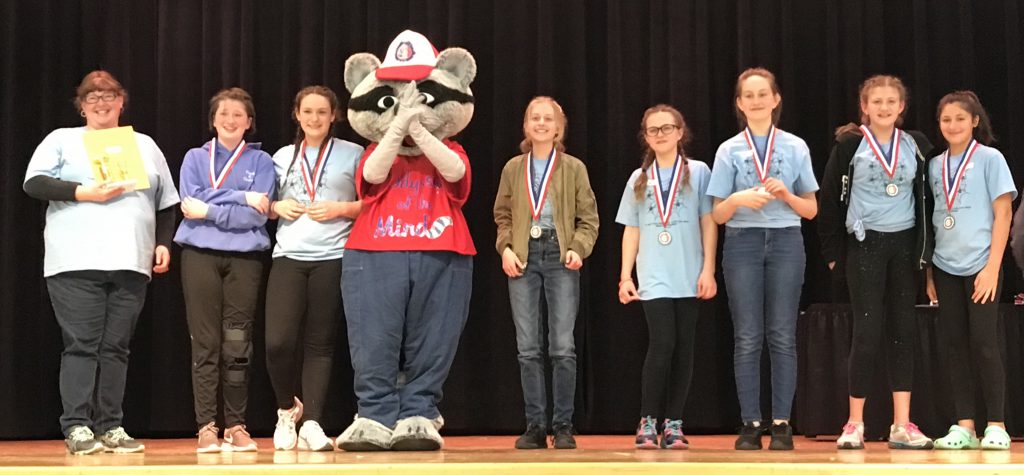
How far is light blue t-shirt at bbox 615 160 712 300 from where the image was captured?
4082 millimetres

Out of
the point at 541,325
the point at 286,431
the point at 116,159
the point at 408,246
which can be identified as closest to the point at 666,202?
the point at 541,325

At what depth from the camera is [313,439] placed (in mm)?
4008

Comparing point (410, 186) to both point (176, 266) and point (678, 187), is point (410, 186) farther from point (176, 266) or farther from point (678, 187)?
point (176, 266)

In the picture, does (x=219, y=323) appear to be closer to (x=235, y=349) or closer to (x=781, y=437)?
(x=235, y=349)

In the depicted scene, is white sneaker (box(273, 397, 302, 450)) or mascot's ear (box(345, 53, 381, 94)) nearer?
mascot's ear (box(345, 53, 381, 94))

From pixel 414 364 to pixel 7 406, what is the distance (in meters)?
2.80

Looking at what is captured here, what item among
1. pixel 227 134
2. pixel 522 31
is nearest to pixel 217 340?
pixel 227 134

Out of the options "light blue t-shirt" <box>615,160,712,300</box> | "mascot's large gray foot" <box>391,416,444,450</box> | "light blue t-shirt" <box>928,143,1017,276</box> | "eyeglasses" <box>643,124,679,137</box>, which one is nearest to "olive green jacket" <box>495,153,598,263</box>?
"light blue t-shirt" <box>615,160,712,300</box>

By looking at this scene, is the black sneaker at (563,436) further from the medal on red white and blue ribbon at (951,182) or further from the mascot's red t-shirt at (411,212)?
the medal on red white and blue ribbon at (951,182)

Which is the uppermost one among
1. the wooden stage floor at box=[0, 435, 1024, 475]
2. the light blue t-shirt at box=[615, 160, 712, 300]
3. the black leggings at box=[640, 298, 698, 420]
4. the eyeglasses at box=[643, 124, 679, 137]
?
the eyeglasses at box=[643, 124, 679, 137]

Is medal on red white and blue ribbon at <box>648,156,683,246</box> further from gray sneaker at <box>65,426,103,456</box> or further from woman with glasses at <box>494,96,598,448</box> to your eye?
gray sneaker at <box>65,426,103,456</box>

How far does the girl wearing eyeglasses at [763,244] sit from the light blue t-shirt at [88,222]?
213cm

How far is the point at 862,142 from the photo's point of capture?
13.6ft

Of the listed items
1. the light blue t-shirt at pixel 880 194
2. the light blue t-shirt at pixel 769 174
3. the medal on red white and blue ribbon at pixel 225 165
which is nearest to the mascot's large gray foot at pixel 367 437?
the medal on red white and blue ribbon at pixel 225 165
